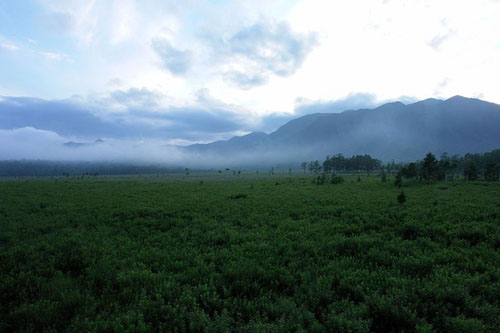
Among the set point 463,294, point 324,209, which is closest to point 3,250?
point 463,294

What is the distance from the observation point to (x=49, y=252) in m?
9.09

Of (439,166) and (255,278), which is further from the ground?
(439,166)

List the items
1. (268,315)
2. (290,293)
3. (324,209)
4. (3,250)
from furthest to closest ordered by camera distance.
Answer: (324,209), (3,250), (290,293), (268,315)

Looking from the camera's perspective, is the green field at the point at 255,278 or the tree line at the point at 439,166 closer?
the green field at the point at 255,278

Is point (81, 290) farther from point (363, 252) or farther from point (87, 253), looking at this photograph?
point (363, 252)

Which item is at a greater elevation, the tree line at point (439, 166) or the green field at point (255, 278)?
the tree line at point (439, 166)

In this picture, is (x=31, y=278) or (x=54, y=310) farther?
(x=31, y=278)

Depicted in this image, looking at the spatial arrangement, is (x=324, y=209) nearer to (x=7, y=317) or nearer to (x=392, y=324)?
(x=392, y=324)

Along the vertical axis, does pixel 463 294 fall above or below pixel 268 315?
above

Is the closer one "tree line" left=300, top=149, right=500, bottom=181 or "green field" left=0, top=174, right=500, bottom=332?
"green field" left=0, top=174, right=500, bottom=332

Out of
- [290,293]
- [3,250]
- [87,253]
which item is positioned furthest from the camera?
[3,250]

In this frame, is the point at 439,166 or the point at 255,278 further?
the point at 439,166

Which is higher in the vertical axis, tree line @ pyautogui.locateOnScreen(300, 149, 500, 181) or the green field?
tree line @ pyautogui.locateOnScreen(300, 149, 500, 181)

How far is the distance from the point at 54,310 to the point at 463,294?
1041 cm
